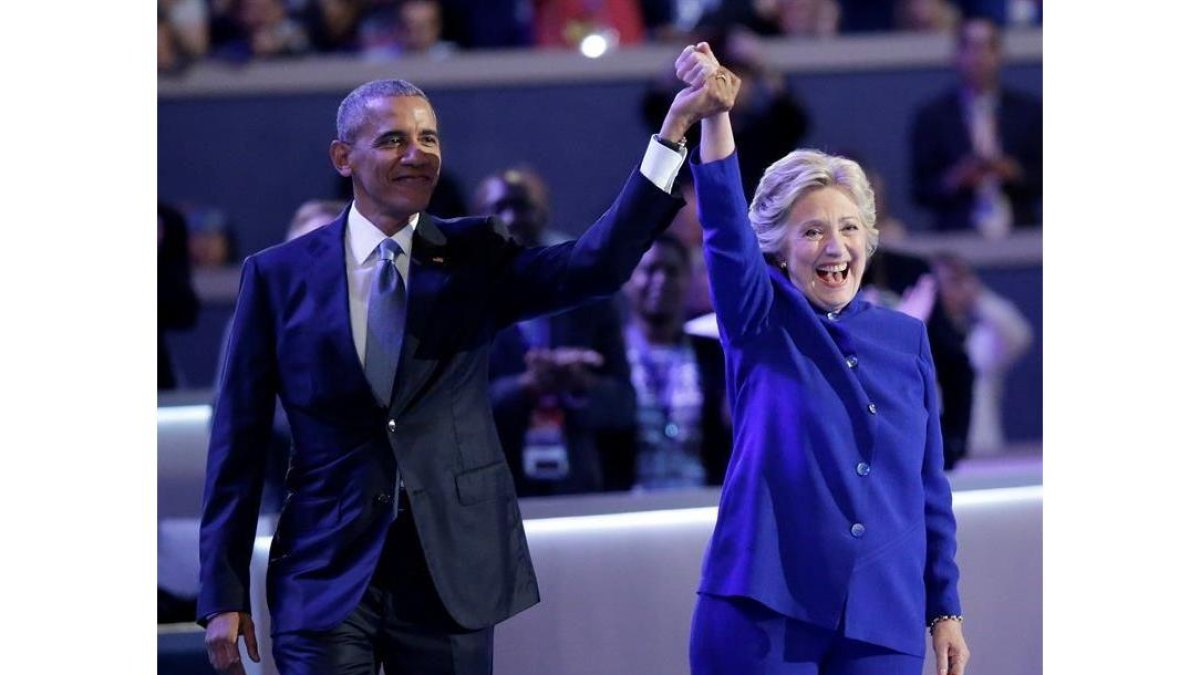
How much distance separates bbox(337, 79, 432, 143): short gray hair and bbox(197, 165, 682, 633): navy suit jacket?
15 centimetres

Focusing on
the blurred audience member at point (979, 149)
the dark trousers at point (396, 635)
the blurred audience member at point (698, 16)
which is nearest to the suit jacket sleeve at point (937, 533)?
the dark trousers at point (396, 635)

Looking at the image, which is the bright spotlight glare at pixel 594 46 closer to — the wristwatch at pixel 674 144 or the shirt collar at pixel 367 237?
the shirt collar at pixel 367 237

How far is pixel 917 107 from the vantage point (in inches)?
248

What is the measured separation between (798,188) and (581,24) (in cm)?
361

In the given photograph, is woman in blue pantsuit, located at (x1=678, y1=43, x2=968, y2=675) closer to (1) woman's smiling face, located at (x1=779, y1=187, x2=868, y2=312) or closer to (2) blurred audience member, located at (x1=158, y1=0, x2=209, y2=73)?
(1) woman's smiling face, located at (x1=779, y1=187, x2=868, y2=312)

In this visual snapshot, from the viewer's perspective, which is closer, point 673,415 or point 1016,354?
point 673,415

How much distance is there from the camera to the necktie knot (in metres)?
2.69

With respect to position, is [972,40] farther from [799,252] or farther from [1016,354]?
[799,252]

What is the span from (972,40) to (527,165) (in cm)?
154

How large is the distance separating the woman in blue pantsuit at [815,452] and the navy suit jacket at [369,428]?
184 millimetres

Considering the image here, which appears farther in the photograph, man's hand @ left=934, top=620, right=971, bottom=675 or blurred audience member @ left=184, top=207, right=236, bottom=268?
blurred audience member @ left=184, top=207, right=236, bottom=268

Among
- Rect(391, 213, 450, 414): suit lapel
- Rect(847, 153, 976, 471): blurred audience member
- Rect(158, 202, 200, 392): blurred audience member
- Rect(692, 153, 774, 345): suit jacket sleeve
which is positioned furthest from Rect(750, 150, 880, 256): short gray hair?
Rect(158, 202, 200, 392): blurred audience member
